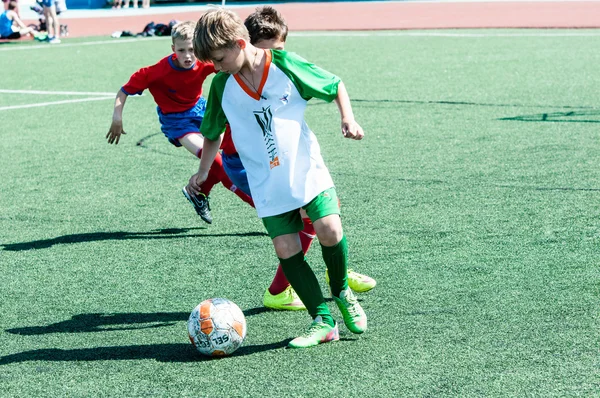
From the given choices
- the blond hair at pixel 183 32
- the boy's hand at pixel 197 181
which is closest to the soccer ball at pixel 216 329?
the boy's hand at pixel 197 181

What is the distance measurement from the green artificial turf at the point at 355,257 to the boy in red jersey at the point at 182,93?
366 mm

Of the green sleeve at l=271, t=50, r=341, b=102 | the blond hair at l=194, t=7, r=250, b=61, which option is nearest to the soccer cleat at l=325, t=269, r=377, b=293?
the green sleeve at l=271, t=50, r=341, b=102

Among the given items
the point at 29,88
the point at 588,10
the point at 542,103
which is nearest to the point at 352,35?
the point at 588,10

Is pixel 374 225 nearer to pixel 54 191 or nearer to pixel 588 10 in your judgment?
pixel 54 191

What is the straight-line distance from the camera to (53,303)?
5.11 metres

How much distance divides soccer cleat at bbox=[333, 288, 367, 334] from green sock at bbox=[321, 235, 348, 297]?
41 millimetres

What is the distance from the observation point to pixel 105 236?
21.5ft

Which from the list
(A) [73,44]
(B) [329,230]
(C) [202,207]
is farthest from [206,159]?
(A) [73,44]

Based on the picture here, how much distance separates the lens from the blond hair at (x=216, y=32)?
3.99 m

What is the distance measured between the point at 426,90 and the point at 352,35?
9.72 metres

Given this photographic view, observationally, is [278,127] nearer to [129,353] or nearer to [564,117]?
[129,353]

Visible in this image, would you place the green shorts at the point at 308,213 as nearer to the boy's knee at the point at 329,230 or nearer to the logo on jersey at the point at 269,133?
the boy's knee at the point at 329,230

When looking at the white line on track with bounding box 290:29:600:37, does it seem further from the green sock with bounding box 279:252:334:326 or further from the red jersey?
the green sock with bounding box 279:252:334:326

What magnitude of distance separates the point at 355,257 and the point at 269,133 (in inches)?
66.7
